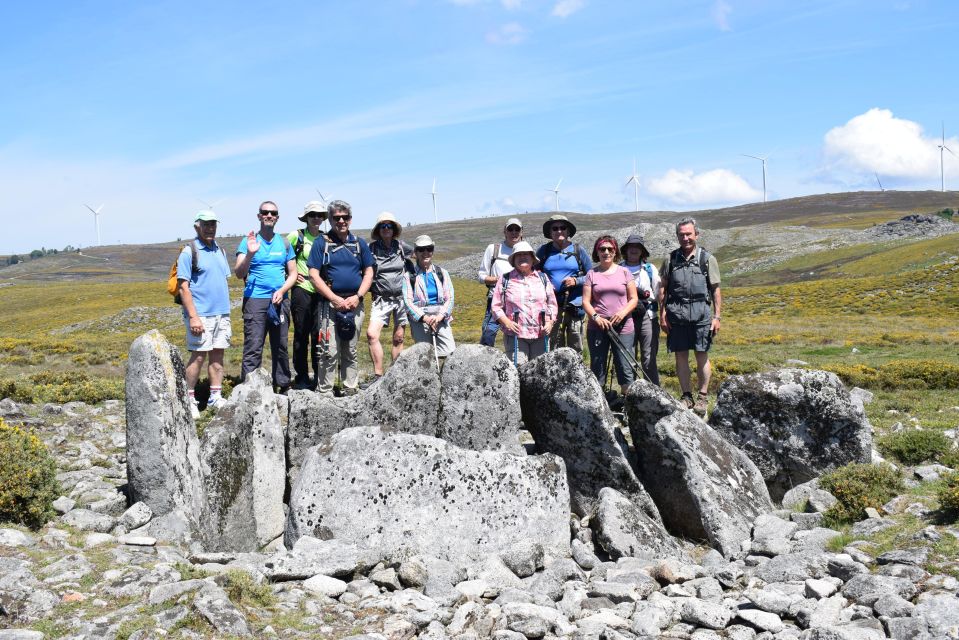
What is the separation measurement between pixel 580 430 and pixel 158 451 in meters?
5.85

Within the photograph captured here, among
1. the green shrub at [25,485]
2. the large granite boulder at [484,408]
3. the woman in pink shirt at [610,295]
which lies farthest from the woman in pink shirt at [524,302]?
the green shrub at [25,485]

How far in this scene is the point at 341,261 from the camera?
13.5m

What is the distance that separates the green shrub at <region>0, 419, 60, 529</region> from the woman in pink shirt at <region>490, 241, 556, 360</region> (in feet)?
23.3

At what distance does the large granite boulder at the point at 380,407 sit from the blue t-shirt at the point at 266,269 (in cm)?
307

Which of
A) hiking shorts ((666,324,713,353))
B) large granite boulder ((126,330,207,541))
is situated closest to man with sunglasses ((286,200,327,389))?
large granite boulder ((126,330,207,541))

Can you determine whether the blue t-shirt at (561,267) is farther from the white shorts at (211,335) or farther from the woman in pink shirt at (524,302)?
the white shorts at (211,335)

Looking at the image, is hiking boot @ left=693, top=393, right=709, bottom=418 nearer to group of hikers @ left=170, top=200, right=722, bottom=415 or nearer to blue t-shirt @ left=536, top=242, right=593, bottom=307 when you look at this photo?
group of hikers @ left=170, top=200, right=722, bottom=415

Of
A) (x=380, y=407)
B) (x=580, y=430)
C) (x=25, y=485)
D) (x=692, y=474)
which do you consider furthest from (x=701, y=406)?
(x=25, y=485)

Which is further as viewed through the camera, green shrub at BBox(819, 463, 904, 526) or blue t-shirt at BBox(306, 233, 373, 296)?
blue t-shirt at BBox(306, 233, 373, 296)

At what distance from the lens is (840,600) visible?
7.47 m

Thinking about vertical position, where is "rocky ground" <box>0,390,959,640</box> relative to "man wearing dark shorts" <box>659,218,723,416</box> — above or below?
below

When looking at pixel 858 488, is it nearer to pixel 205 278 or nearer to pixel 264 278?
pixel 264 278

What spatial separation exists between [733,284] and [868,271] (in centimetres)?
1803

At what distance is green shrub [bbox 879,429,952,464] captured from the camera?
12.2m
